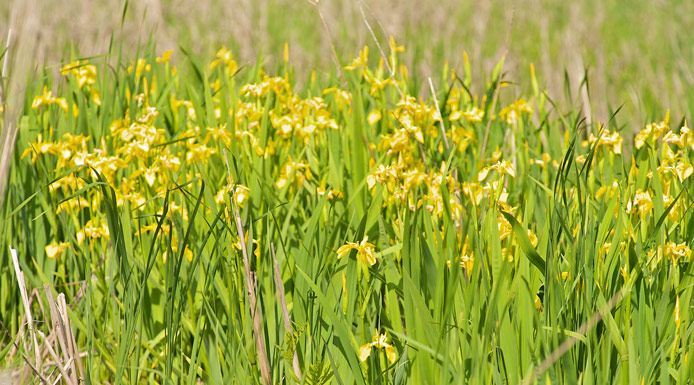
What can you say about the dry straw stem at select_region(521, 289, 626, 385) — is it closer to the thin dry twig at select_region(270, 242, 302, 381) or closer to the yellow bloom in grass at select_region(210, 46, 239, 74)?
the thin dry twig at select_region(270, 242, 302, 381)

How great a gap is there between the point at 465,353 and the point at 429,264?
0.24 metres

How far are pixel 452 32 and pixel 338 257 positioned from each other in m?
5.70

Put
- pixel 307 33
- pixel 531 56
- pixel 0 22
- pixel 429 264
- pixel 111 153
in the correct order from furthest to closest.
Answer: pixel 307 33 → pixel 531 56 → pixel 0 22 → pixel 111 153 → pixel 429 264

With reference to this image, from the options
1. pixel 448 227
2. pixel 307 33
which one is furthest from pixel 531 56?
pixel 448 227

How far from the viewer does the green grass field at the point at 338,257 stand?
1649 millimetres

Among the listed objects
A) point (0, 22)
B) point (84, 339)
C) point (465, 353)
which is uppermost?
point (0, 22)

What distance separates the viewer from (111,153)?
2848mm

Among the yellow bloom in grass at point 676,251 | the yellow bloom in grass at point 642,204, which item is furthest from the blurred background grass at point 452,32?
→ the yellow bloom in grass at point 676,251

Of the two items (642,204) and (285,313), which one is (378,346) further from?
(642,204)

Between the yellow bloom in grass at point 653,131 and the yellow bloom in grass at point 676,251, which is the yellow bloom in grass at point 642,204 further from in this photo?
the yellow bloom in grass at point 653,131

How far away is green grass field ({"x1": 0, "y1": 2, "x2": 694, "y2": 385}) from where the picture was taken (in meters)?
1.65

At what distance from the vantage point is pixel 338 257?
179 centimetres

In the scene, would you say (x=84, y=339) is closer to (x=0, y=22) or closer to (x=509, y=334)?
(x=509, y=334)

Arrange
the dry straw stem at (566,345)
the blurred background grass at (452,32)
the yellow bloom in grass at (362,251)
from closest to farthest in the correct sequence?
the dry straw stem at (566,345) < the yellow bloom in grass at (362,251) < the blurred background grass at (452,32)
